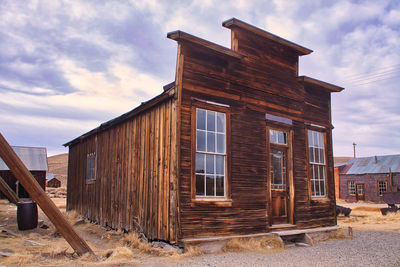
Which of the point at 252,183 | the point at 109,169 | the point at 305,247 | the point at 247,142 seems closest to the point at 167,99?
the point at 247,142

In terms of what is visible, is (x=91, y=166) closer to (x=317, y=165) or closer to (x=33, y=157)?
(x=317, y=165)

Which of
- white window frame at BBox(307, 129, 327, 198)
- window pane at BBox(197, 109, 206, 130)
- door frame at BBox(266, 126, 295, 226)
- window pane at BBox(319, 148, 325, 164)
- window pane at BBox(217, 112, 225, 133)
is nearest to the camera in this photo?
window pane at BBox(197, 109, 206, 130)

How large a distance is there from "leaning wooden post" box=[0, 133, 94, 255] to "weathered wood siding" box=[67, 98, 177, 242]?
1930 mm

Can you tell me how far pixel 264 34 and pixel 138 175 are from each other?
17.0 ft

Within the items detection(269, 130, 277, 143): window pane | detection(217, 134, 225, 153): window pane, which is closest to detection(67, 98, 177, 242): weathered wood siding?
detection(217, 134, 225, 153): window pane

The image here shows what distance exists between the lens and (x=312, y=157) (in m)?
11.0

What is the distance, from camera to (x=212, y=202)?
7848 millimetres

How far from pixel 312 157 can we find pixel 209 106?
4.56 metres

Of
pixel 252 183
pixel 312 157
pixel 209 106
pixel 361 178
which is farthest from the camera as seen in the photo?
pixel 361 178

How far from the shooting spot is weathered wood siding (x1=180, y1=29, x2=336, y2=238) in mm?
7734

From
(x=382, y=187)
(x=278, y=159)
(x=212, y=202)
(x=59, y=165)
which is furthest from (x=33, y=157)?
(x=59, y=165)

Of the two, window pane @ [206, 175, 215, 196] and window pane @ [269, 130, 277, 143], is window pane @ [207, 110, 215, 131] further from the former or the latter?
window pane @ [269, 130, 277, 143]

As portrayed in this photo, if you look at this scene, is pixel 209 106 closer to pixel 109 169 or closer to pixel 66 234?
pixel 66 234

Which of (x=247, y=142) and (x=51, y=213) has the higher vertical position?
(x=247, y=142)
